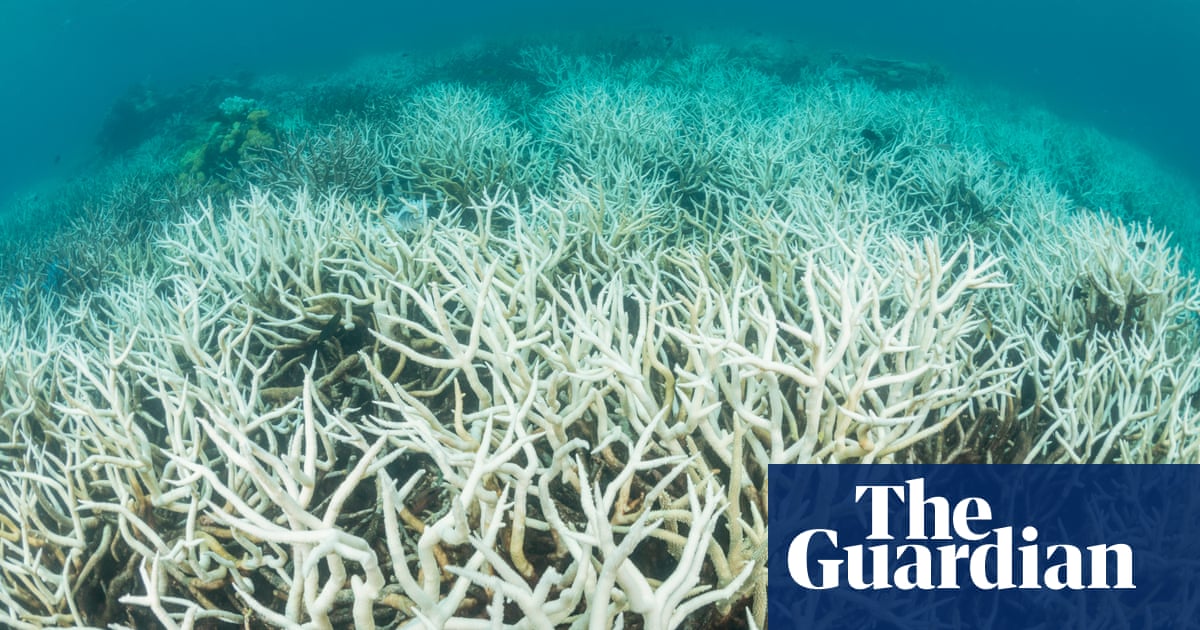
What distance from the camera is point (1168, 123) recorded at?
3725 cm

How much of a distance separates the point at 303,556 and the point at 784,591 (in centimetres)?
122

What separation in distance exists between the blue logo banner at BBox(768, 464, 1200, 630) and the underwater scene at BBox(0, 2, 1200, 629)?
0.11m

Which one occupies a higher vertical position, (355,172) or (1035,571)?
(355,172)

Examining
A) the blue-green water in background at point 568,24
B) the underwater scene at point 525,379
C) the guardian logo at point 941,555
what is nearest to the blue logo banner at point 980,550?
the guardian logo at point 941,555

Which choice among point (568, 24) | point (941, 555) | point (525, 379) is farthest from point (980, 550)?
point (568, 24)

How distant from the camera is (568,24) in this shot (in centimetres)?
3312

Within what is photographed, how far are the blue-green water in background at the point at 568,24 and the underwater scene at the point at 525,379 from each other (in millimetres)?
31410

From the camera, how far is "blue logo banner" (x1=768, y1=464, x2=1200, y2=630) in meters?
1.57

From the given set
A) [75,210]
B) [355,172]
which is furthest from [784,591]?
[75,210]

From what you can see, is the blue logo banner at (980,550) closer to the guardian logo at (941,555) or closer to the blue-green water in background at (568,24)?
the guardian logo at (941,555)

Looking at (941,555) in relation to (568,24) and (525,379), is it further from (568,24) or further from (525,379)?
(568,24)

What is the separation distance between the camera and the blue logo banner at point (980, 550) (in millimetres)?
1574

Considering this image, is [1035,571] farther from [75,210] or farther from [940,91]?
[940,91]

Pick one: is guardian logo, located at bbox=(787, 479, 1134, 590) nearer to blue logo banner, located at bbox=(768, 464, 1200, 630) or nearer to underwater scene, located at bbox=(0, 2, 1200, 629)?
blue logo banner, located at bbox=(768, 464, 1200, 630)
